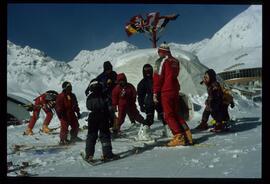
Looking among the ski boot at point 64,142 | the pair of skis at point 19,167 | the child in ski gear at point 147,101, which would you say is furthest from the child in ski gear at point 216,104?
the pair of skis at point 19,167

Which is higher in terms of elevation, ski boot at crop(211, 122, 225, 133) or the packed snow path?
ski boot at crop(211, 122, 225, 133)

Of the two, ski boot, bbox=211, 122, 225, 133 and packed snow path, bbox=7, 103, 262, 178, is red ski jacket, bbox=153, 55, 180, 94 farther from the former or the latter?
ski boot, bbox=211, 122, 225, 133

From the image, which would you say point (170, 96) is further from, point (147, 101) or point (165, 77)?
point (147, 101)

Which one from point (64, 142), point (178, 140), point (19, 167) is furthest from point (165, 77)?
point (19, 167)

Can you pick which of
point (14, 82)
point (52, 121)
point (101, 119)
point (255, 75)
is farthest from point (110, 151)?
point (14, 82)

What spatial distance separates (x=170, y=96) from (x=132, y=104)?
1.37 m

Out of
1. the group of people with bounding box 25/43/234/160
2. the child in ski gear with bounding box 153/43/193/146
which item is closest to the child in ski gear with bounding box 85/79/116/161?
the group of people with bounding box 25/43/234/160

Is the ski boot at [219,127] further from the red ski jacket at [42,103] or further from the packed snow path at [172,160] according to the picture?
the red ski jacket at [42,103]

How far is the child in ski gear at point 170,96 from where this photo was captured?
6500 millimetres

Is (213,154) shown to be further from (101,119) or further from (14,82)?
(14,82)

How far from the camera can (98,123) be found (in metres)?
6.23

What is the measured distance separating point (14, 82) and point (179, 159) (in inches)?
378

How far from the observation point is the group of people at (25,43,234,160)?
20.5 ft
